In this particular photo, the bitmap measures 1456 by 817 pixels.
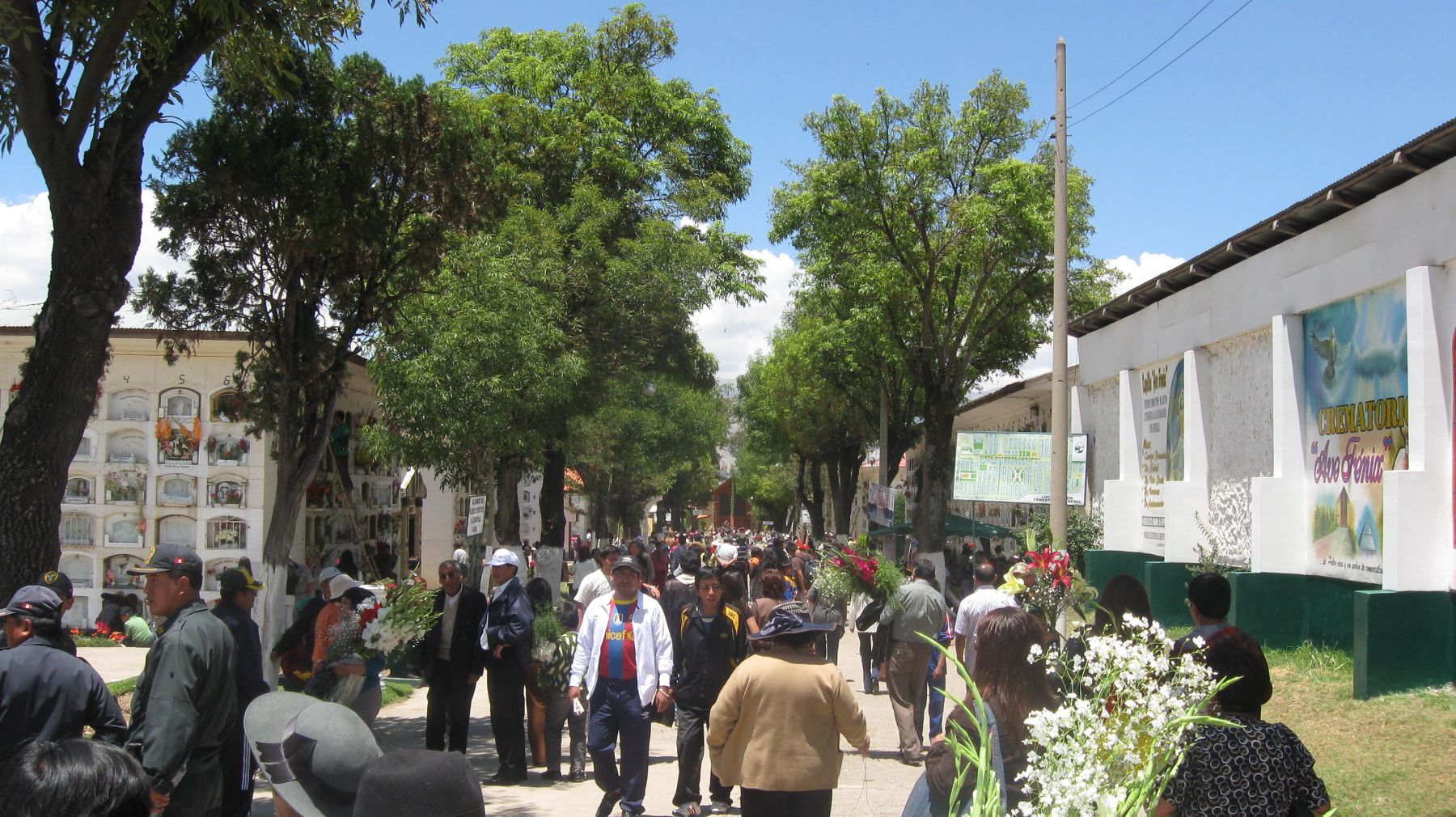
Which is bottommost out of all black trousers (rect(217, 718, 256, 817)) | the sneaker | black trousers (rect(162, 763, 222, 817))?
the sneaker

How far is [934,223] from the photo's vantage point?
89.3ft

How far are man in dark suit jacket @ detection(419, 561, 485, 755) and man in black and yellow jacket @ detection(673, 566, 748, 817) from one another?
1.68m

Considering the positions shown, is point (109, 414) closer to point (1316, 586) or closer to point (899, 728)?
point (899, 728)

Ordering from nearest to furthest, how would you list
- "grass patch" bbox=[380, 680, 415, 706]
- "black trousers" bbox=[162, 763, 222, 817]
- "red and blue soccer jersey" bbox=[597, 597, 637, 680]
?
"black trousers" bbox=[162, 763, 222, 817] < "red and blue soccer jersey" bbox=[597, 597, 637, 680] < "grass patch" bbox=[380, 680, 415, 706]

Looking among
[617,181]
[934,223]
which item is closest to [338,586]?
[617,181]

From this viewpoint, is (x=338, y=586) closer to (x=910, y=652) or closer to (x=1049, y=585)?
(x=910, y=652)

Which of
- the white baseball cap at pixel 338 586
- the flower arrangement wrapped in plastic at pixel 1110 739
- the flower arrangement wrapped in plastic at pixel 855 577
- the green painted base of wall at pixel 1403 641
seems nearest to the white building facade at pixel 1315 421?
the green painted base of wall at pixel 1403 641

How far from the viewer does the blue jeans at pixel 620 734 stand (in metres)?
7.98

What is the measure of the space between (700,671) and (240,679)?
11.1ft

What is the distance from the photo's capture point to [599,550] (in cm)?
1167

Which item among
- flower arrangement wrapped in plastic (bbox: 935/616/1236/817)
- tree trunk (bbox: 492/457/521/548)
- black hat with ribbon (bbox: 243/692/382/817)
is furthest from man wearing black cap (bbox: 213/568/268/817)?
tree trunk (bbox: 492/457/521/548)

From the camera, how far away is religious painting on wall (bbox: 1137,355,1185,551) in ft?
61.2

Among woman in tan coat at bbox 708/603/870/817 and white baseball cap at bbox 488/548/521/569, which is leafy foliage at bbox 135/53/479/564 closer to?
white baseball cap at bbox 488/548/521/569

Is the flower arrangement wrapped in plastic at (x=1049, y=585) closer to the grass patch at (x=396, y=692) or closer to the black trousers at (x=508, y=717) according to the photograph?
Answer: the black trousers at (x=508, y=717)
